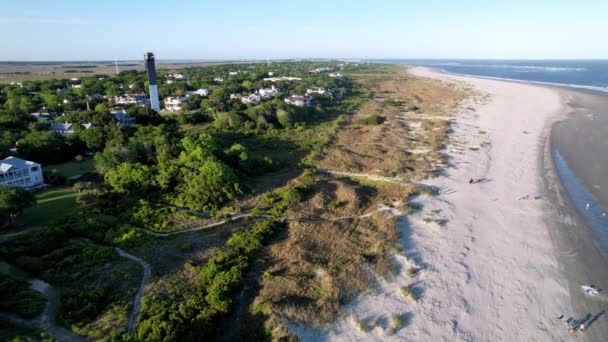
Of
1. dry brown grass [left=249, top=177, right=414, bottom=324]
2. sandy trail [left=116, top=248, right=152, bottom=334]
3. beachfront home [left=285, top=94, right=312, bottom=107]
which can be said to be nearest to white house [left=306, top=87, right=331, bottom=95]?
beachfront home [left=285, top=94, right=312, bottom=107]

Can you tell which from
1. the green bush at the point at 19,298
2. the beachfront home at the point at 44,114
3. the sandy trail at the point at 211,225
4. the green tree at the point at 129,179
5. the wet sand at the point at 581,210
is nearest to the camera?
the green bush at the point at 19,298

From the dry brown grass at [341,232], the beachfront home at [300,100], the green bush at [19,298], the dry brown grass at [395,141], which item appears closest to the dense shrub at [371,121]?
the dry brown grass at [395,141]

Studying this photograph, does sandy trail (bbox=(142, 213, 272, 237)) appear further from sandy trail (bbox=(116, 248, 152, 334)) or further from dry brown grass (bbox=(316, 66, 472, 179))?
dry brown grass (bbox=(316, 66, 472, 179))

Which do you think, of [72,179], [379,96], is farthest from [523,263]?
[379,96]

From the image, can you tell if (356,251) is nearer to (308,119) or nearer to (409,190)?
(409,190)

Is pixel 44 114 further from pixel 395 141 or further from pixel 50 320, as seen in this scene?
pixel 395 141

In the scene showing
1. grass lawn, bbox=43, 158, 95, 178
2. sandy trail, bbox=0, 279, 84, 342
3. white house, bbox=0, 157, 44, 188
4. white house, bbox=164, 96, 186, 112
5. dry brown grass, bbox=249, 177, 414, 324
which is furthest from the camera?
white house, bbox=164, 96, 186, 112

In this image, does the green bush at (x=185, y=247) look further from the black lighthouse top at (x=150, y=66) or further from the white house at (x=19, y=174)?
the black lighthouse top at (x=150, y=66)
